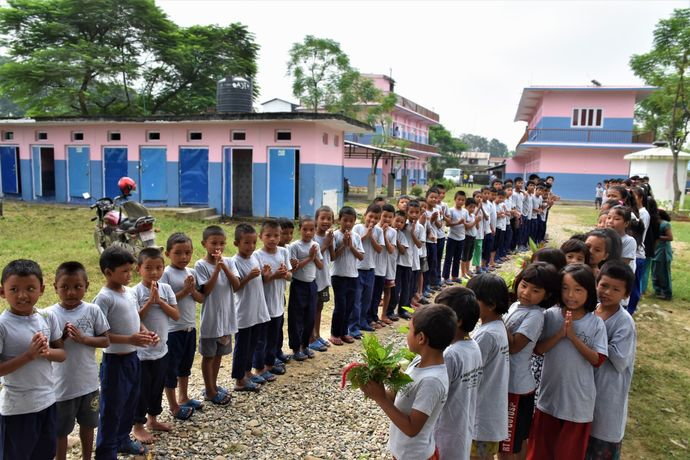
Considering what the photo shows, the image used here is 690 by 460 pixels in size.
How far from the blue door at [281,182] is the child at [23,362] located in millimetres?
10992

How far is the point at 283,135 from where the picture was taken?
13.3 meters

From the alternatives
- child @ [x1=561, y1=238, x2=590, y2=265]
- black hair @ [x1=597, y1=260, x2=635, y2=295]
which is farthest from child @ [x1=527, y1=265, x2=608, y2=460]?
child @ [x1=561, y1=238, x2=590, y2=265]

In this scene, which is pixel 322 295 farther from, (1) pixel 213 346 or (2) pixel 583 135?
(2) pixel 583 135

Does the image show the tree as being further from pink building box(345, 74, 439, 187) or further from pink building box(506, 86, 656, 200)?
pink building box(345, 74, 439, 187)

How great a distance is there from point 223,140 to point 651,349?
11.6m

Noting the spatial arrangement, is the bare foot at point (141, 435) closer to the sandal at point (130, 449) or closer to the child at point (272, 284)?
the sandal at point (130, 449)

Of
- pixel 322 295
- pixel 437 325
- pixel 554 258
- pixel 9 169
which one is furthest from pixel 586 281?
pixel 9 169

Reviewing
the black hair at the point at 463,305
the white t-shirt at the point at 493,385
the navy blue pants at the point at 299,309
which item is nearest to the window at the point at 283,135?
the navy blue pants at the point at 299,309

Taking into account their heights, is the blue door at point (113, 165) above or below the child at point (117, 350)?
above

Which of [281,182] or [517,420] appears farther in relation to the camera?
[281,182]

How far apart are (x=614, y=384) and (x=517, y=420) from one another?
546mm

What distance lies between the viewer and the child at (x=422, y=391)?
198cm

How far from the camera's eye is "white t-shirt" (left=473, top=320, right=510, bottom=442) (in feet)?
8.05

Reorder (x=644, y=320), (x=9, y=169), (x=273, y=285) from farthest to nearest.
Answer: (x=9, y=169) → (x=644, y=320) → (x=273, y=285)
